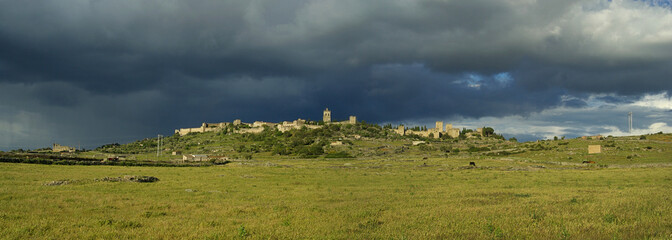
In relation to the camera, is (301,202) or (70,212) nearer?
(70,212)

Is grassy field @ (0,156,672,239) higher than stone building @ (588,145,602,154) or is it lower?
lower

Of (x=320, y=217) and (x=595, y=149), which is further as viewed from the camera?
(x=595, y=149)

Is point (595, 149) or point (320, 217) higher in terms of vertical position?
point (595, 149)

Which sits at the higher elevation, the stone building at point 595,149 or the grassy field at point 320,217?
the stone building at point 595,149

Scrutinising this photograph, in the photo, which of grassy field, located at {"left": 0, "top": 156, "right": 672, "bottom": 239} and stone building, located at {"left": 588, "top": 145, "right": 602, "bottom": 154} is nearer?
grassy field, located at {"left": 0, "top": 156, "right": 672, "bottom": 239}

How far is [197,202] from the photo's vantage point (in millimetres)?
21688

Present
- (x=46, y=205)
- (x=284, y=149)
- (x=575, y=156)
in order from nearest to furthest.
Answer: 1. (x=46, y=205)
2. (x=575, y=156)
3. (x=284, y=149)

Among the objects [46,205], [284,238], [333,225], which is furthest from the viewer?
[46,205]

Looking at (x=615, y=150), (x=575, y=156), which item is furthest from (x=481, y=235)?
(x=615, y=150)

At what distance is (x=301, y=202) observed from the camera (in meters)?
22.1

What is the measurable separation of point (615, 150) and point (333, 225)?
9579cm

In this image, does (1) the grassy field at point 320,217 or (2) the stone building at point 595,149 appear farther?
(2) the stone building at point 595,149

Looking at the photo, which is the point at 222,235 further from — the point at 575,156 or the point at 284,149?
the point at 284,149

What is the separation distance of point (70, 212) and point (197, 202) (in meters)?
6.03
